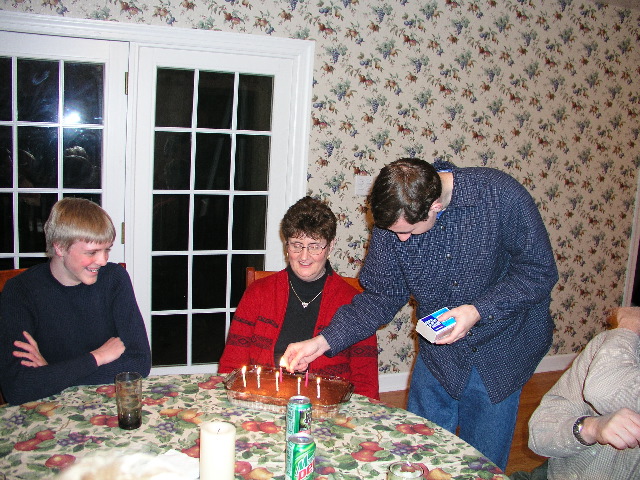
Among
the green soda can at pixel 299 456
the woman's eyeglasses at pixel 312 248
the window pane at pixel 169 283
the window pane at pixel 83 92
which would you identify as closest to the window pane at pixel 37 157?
the window pane at pixel 83 92

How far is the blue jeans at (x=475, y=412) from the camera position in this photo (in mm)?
1778

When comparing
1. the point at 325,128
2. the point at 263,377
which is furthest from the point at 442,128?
the point at 263,377

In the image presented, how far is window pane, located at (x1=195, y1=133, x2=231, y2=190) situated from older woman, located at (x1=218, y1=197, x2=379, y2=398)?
1.31 meters

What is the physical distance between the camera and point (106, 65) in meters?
3.05

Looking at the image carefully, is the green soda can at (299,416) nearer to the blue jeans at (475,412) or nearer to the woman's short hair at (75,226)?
the blue jeans at (475,412)

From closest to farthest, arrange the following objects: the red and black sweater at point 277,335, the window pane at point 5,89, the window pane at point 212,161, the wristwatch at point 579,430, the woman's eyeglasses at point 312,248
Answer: the wristwatch at point 579,430 < the red and black sweater at point 277,335 < the woman's eyeglasses at point 312,248 < the window pane at point 5,89 < the window pane at point 212,161

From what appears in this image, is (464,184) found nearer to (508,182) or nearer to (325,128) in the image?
(508,182)

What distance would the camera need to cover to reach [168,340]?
3.43m

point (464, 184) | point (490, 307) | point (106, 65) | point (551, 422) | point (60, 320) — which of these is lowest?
point (551, 422)

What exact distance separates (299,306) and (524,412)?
6.32 ft

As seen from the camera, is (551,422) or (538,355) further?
(538,355)

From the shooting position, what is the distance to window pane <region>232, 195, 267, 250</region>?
3.43 metres

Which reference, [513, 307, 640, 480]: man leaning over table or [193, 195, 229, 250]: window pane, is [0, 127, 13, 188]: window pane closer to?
[193, 195, 229, 250]: window pane

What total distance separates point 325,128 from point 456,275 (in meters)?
1.87
